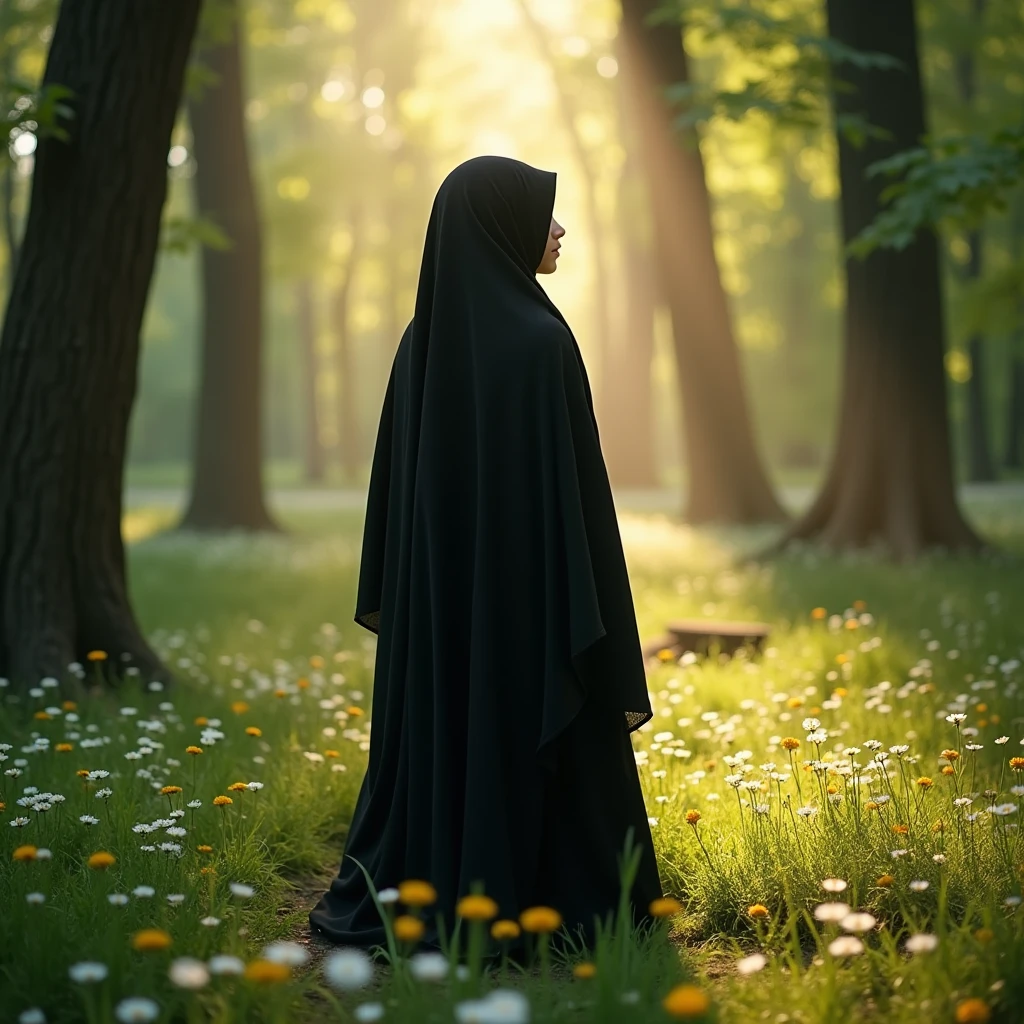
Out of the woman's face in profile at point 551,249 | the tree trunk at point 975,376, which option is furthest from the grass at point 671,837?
the tree trunk at point 975,376

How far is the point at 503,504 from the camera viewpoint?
3.34 m

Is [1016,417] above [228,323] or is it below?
below

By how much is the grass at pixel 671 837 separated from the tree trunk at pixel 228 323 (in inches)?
341

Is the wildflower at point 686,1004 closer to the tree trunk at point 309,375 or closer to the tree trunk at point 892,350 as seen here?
the tree trunk at point 892,350

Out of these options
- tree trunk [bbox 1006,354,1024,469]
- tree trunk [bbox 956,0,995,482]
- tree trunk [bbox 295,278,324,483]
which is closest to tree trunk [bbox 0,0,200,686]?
tree trunk [bbox 956,0,995,482]

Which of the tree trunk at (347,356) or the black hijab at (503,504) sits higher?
the tree trunk at (347,356)

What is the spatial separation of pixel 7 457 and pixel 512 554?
3.56m

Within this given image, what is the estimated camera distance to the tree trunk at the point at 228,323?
52.3 ft

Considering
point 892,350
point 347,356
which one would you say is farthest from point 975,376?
point 892,350

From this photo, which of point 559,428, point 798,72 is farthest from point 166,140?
point 798,72

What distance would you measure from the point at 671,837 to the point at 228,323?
13.7 m

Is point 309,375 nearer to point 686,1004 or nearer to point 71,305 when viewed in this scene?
point 71,305

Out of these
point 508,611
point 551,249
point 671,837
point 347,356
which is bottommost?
point 671,837

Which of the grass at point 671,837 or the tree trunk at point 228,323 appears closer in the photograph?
the grass at point 671,837
